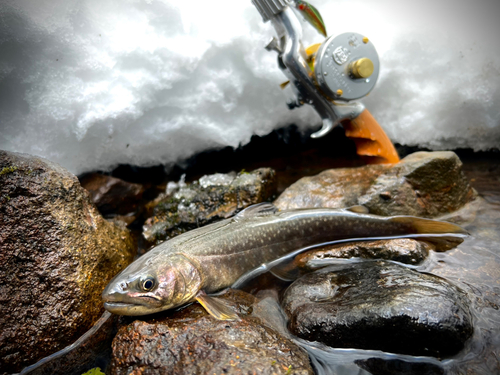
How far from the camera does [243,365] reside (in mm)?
1863

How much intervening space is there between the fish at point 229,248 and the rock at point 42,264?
470 millimetres

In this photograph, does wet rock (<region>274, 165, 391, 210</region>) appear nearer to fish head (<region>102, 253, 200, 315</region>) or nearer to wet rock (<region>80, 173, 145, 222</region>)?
fish head (<region>102, 253, 200, 315</region>)

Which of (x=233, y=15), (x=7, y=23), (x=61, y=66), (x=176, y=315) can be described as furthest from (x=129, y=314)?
(x=233, y=15)

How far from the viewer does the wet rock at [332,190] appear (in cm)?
367

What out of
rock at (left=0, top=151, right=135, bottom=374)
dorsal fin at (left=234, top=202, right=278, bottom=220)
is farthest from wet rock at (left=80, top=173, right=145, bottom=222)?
dorsal fin at (left=234, top=202, right=278, bottom=220)

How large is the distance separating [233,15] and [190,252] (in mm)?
3650

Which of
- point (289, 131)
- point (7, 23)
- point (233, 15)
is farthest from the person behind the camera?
point (289, 131)

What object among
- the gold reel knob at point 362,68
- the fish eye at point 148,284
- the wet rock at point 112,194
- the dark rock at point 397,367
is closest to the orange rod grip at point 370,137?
the gold reel knob at point 362,68

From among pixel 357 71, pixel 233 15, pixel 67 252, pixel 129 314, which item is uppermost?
pixel 233 15

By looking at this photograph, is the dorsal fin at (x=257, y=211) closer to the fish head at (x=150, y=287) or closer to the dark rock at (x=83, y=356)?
the fish head at (x=150, y=287)

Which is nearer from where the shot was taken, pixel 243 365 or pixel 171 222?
pixel 243 365

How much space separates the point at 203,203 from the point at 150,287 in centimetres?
178

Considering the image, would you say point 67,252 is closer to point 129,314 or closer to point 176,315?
point 129,314

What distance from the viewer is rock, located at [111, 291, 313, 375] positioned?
1.89 m
